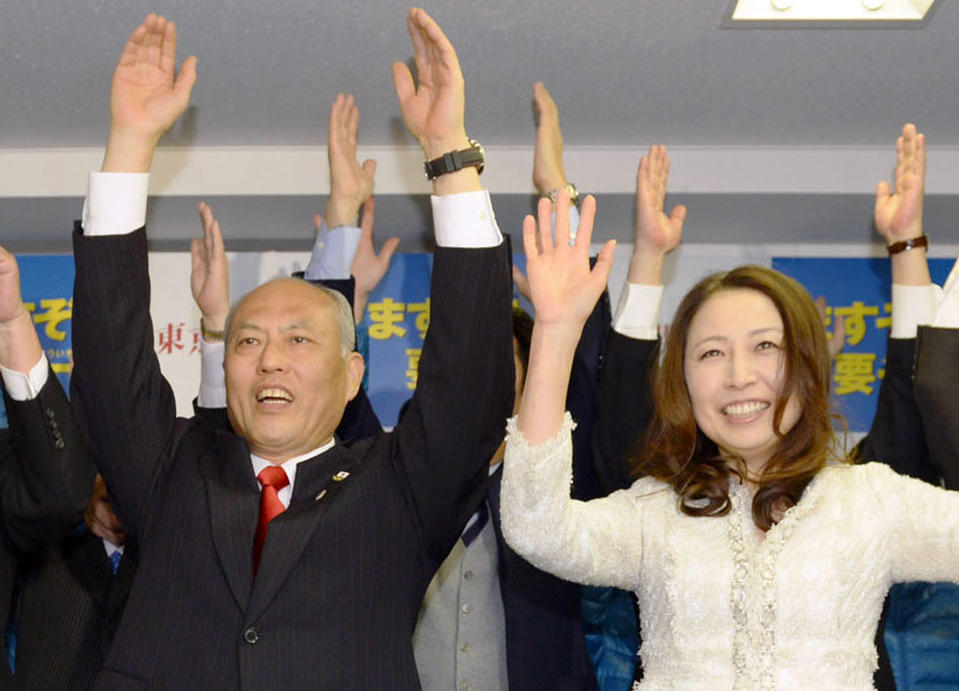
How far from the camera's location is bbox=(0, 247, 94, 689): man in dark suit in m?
2.36

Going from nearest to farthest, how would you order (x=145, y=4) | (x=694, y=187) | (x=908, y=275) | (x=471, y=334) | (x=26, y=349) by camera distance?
(x=471, y=334) → (x=26, y=349) → (x=908, y=275) → (x=145, y=4) → (x=694, y=187)

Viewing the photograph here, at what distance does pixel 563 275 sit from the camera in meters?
1.98

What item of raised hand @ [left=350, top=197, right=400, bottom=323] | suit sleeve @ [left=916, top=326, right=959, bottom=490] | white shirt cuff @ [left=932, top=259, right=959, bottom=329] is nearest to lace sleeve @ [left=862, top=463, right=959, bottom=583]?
suit sleeve @ [left=916, top=326, right=959, bottom=490]

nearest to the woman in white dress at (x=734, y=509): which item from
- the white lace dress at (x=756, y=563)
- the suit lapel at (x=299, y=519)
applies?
the white lace dress at (x=756, y=563)

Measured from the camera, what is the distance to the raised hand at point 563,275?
196cm

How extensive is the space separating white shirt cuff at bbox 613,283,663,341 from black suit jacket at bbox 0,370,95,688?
1.09 m

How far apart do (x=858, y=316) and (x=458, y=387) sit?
90.1 inches

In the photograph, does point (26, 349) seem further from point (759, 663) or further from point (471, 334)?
point (759, 663)

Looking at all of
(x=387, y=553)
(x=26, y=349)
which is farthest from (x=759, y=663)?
(x=26, y=349)

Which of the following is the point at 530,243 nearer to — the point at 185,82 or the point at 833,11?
the point at 185,82

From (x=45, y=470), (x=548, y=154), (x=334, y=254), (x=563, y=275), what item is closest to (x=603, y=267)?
(x=563, y=275)

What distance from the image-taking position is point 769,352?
7.03 feet

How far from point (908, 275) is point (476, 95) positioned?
133cm

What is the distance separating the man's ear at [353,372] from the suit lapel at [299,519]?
21 cm
